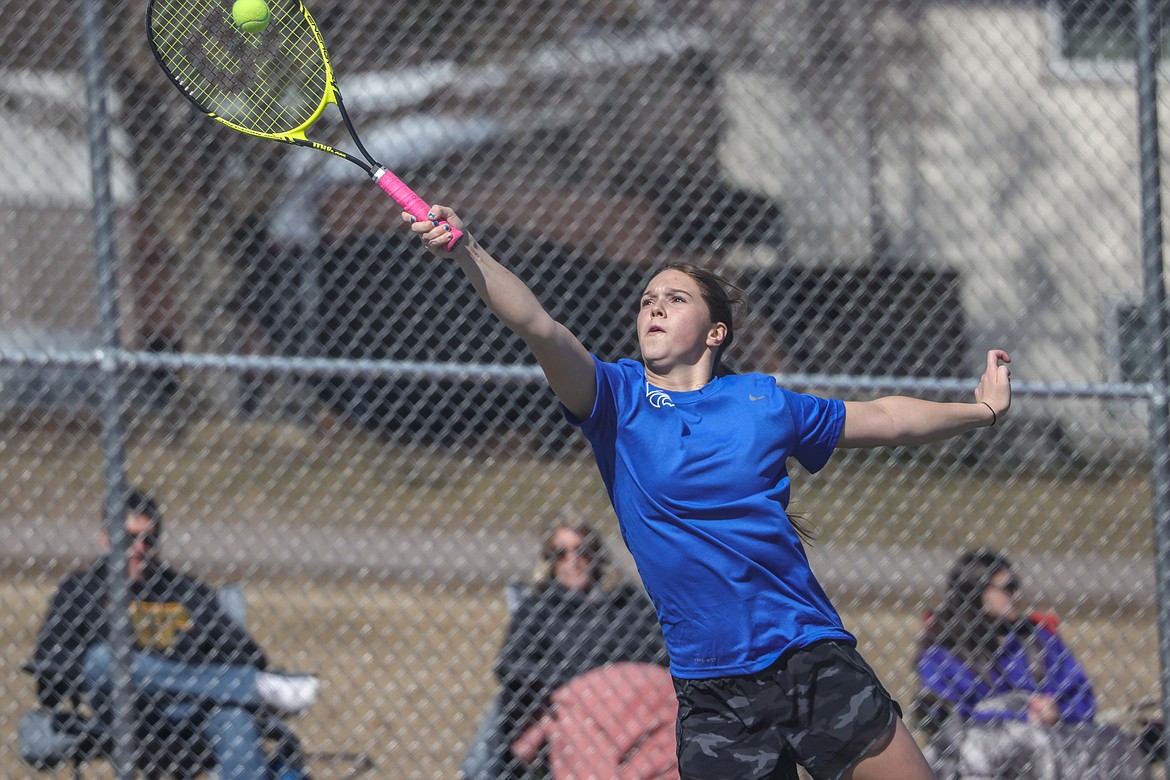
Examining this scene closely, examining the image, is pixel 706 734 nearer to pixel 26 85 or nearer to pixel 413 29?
pixel 413 29

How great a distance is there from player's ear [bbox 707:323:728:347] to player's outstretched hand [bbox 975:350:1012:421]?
2.01 ft

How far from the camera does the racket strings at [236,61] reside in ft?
9.87

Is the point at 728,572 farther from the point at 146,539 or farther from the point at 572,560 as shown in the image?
the point at 146,539

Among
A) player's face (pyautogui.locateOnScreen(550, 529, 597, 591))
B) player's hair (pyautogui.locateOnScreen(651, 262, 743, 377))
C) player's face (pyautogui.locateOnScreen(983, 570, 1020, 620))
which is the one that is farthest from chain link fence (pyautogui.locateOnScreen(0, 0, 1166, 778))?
player's hair (pyautogui.locateOnScreen(651, 262, 743, 377))

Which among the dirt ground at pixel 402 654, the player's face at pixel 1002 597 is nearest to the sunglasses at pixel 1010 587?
the player's face at pixel 1002 597

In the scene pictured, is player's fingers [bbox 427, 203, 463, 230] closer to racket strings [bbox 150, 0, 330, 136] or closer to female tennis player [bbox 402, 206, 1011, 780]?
female tennis player [bbox 402, 206, 1011, 780]

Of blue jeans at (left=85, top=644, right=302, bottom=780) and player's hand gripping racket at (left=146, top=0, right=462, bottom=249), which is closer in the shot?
player's hand gripping racket at (left=146, top=0, right=462, bottom=249)

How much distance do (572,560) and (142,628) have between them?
1489mm

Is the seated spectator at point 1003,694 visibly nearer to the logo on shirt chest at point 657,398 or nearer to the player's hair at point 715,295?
the player's hair at point 715,295

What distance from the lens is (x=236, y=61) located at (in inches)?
121

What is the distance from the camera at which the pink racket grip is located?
2.34 m

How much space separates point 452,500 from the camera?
6.04 meters

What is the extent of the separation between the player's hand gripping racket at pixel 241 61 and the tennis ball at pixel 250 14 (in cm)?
3

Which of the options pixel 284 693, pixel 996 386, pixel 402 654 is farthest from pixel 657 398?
pixel 402 654
